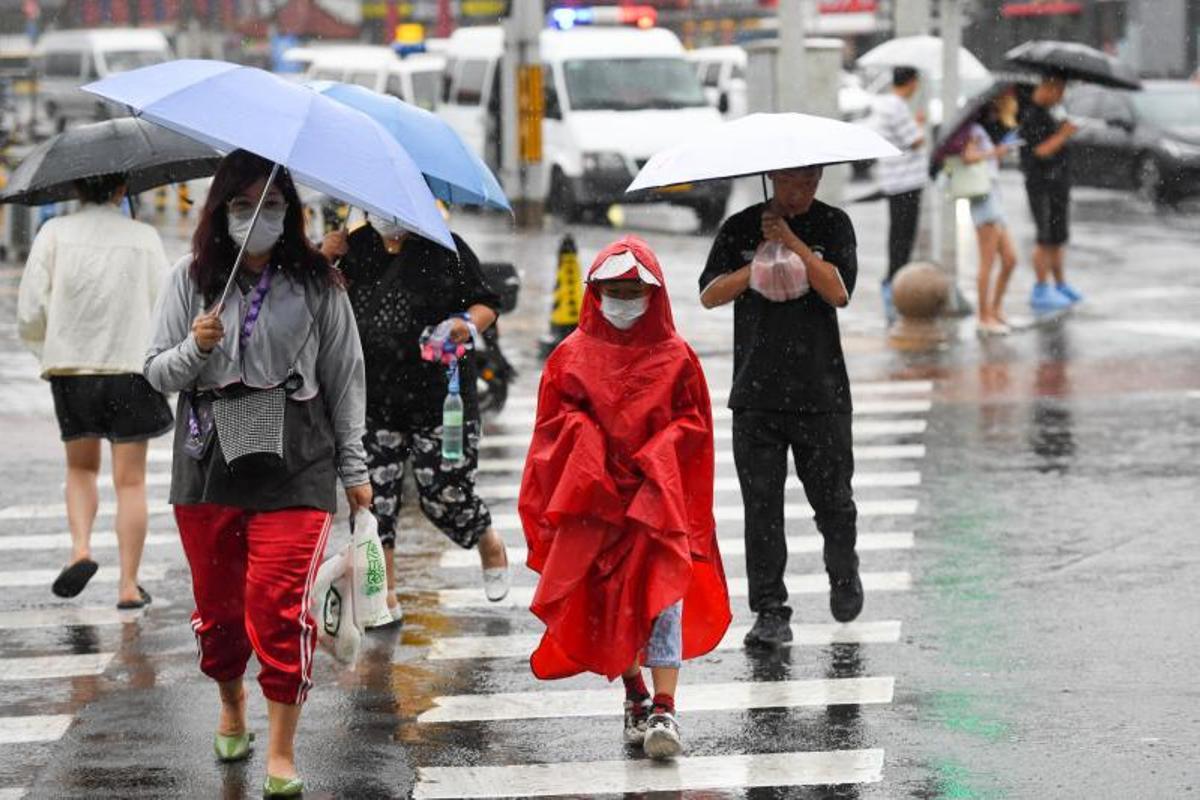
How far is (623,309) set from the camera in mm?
7141

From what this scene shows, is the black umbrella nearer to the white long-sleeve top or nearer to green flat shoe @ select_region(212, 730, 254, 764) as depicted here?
the white long-sleeve top

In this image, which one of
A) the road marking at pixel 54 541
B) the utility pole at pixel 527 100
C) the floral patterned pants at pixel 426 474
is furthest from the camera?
A: the utility pole at pixel 527 100

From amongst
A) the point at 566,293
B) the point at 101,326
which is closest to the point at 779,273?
the point at 101,326

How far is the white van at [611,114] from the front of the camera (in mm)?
26953

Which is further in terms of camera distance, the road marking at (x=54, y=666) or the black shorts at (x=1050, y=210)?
the black shorts at (x=1050, y=210)

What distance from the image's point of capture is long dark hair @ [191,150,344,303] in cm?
671

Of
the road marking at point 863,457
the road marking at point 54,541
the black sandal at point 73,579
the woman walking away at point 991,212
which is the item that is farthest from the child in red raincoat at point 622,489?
the woman walking away at point 991,212

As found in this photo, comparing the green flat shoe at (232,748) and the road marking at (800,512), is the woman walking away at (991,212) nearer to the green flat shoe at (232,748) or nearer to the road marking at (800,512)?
the road marking at (800,512)

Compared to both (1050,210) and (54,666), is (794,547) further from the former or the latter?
(1050,210)

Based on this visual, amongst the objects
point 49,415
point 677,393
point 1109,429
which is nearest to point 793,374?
point 677,393

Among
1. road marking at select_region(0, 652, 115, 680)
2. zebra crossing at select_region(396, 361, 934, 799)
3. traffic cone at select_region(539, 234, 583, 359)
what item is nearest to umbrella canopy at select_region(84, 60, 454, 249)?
zebra crossing at select_region(396, 361, 934, 799)

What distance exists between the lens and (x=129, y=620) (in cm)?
917

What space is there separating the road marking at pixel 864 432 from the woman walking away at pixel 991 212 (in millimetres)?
3518

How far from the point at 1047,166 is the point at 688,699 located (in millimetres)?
11103
